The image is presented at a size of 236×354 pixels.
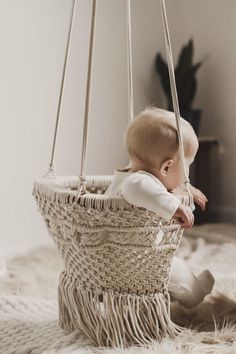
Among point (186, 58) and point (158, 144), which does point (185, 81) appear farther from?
point (158, 144)

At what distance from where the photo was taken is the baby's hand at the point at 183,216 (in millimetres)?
1108

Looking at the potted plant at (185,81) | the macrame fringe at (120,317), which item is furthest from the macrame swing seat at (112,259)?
the potted plant at (185,81)

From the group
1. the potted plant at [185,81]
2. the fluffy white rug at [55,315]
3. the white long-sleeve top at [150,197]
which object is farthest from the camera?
the potted plant at [185,81]

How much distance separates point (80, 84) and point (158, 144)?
1.13 m

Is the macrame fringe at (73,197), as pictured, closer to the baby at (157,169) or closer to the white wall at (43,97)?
the baby at (157,169)

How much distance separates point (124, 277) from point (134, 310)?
0.23 feet

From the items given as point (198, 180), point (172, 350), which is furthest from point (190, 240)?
point (172, 350)

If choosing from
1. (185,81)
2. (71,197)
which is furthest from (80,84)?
(71,197)

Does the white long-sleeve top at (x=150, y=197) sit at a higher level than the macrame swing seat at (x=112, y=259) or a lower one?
higher

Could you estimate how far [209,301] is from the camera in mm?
1406

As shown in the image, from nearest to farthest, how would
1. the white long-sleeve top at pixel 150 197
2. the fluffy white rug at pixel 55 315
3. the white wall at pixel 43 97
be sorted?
the white long-sleeve top at pixel 150 197 → the fluffy white rug at pixel 55 315 → the white wall at pixel 43 97

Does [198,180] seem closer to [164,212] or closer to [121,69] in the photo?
[121,69]

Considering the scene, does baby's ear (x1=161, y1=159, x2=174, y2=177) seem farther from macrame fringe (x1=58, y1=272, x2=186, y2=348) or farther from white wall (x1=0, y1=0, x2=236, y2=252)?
white wall (x1=0, y1=0, x2=236, y2=252)

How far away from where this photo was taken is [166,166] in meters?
1.24
